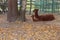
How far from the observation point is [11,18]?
980cm

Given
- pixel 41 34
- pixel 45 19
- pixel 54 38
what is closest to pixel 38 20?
pixel 45 19

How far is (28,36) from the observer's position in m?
6.50

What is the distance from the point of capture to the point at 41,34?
6812mm

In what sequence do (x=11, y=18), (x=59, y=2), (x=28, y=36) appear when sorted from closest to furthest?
(x=28, y=36) < (x=11, y=18) < (x=59, y=2)

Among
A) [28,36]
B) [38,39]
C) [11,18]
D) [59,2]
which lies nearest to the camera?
[38,39]

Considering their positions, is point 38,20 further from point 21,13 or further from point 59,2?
point 59,2

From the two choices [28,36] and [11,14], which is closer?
[28,36]

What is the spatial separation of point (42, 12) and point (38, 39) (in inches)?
274

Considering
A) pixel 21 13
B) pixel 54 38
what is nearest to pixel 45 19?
pixel 21 13

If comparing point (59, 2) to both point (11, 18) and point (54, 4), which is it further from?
point (11, 18)

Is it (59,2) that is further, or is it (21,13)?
(59,2)

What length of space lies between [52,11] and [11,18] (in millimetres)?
3900

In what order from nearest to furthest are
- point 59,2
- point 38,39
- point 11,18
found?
1. point 38,39
2. point 11,18
3. point 59,2

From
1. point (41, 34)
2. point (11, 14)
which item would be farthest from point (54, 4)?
point (41, 34)
